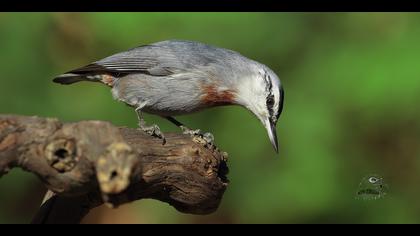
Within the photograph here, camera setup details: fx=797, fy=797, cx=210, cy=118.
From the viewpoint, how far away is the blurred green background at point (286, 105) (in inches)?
209

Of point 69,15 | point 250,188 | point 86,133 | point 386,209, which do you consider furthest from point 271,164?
point 86,133

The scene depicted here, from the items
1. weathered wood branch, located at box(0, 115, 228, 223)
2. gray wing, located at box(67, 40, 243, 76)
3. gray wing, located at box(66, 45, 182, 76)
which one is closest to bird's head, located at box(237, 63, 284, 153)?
gray wing, located at box(67, 40, 243, 76)

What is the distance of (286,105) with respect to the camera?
17.8ft

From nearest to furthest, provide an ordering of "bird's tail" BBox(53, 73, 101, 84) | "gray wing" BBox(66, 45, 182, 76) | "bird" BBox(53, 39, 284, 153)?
"bird" BBox(53, 39, 284, 153) → "gray wing" BBox(66, 45, 182, 76) → "bird's tail" BBox(53, 73, 101, 84)

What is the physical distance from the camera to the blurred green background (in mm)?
5301

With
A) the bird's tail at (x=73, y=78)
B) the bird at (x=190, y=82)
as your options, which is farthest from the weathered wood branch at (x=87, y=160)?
the bird's tail at (x=73, y=78)

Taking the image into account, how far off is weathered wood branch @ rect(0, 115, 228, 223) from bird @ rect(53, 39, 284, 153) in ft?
2.67

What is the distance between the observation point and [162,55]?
4715mm

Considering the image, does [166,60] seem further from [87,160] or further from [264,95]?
[87,160]

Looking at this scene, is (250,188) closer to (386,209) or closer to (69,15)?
(386,209)

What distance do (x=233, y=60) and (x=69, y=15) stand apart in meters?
1.63

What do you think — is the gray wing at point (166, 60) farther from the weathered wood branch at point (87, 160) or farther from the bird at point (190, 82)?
the weathered wood branch at point (87, 160)

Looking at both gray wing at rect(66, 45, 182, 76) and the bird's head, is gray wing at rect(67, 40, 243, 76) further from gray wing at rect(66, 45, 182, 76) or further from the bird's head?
the bird's head

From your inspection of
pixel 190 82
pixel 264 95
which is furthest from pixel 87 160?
pixel 264 95
